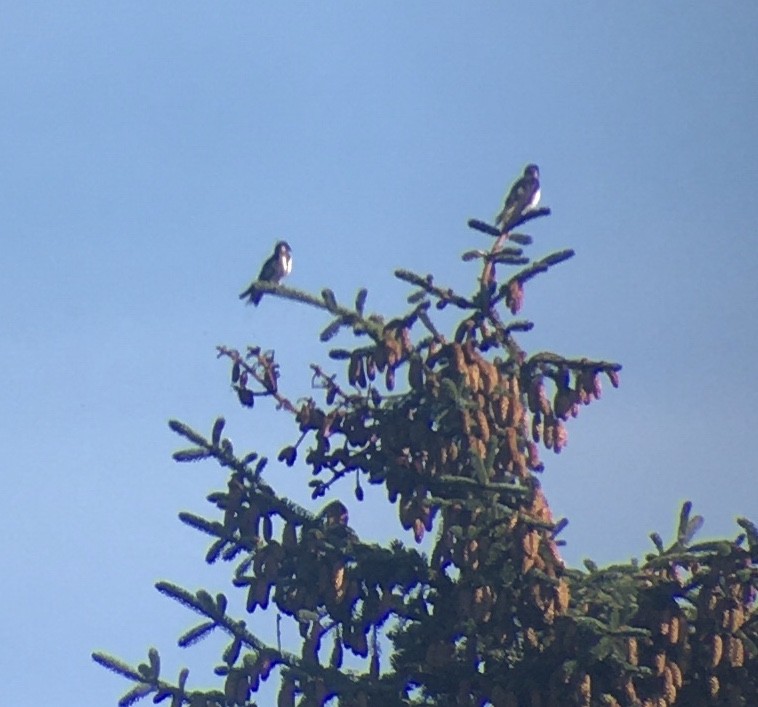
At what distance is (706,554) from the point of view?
8.34 m

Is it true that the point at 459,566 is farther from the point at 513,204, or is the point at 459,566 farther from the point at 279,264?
the point at 279,264

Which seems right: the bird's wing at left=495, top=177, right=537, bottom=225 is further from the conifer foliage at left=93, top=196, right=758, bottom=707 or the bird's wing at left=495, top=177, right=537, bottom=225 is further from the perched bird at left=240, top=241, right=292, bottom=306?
the perched bird at left=240, top=241, right=292, bottom=306

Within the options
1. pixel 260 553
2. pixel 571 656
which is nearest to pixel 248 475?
pixel 260 553

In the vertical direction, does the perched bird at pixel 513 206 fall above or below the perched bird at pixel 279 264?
below

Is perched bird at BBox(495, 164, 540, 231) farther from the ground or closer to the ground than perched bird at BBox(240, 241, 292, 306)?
closer to the ground

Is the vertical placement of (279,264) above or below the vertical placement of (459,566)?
above

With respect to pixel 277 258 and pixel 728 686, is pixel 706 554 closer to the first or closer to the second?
pixel 728 686

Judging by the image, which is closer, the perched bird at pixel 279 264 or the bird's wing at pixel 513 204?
the bird's wing at pixel 513 204

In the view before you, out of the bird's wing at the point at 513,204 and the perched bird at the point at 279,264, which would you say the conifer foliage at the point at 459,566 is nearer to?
the bird's wing at the point at 513,204

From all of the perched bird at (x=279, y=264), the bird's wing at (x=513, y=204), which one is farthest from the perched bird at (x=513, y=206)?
the perched bird at (x=279, y=264)

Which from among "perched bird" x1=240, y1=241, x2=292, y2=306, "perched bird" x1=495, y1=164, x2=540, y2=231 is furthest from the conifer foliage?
"perched bird" x1=240, y1=241, x2=292, y2=306

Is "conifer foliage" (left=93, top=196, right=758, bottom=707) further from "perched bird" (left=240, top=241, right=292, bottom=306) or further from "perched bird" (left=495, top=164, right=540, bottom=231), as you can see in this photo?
"perched bird" (left=240, top=241, right=292, bottom=306)

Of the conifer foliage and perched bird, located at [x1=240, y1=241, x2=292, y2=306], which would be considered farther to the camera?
perched bird, located at [x1=240, y1=241, x2=292, y2=306]

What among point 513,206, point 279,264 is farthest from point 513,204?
point 279,264
